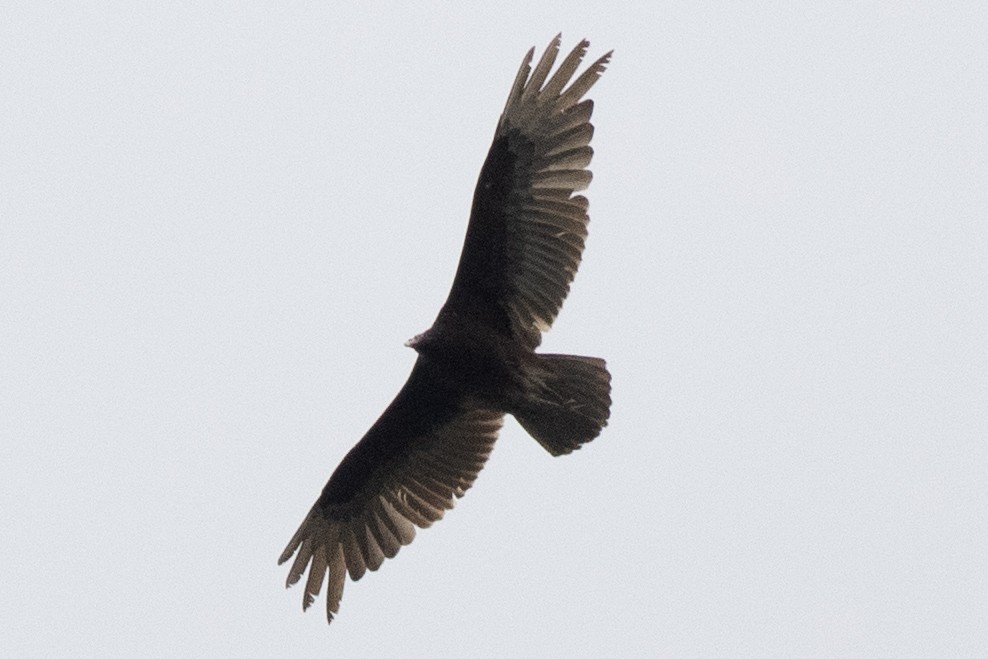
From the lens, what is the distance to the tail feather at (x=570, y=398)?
10.6m

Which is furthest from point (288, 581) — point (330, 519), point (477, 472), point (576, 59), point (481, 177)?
point (576, 59)

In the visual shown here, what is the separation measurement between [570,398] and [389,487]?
1778mm

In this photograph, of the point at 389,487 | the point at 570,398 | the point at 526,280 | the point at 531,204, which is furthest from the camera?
the point at 389,487

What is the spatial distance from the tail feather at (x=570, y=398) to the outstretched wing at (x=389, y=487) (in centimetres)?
88

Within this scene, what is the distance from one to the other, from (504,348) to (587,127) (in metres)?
1.44

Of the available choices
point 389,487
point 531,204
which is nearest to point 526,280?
point 531,204

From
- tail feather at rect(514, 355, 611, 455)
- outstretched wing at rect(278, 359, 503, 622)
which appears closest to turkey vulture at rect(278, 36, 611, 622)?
tail feather at rect(514, 355, 611, 455)

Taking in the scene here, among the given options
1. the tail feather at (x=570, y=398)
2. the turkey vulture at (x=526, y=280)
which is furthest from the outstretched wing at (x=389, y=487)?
the tail feather at (x=570, y=398)

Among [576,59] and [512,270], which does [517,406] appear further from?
[576,59]

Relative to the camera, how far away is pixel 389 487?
11.8 meters

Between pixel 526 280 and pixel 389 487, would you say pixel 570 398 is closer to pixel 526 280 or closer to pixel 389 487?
pixel 526 280

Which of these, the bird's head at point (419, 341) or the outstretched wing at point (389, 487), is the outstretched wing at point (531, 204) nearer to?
the bird's head at point (419, 341)

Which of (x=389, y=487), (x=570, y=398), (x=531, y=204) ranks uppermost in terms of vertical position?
(x=531, y=204)

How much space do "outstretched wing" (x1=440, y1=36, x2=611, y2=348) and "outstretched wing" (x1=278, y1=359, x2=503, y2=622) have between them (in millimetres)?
959
